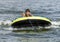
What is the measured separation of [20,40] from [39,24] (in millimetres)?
4684

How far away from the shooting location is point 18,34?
77.4 feet

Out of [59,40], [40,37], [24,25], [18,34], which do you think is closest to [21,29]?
[24,25]

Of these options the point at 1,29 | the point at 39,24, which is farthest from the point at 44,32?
the point at 1,29

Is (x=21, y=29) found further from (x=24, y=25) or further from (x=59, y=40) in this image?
(x=59, y=40)

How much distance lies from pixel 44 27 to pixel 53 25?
5.05 feet

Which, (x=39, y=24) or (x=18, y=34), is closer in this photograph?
(x=18, y=34)

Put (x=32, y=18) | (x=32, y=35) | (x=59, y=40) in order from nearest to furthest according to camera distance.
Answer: (x=59, y=40)
(x=32, y=35)
(x=32, y=18)

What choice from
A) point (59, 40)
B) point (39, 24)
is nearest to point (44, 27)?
point (39, 24)

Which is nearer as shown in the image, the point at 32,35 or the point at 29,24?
the point at 32,35

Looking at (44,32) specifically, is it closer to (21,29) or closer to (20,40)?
(21,29)

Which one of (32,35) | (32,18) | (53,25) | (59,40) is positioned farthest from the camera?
(53,25)

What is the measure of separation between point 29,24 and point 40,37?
3.25 metres

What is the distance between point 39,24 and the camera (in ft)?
83.3

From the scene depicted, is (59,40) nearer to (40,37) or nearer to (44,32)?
(40,37)
